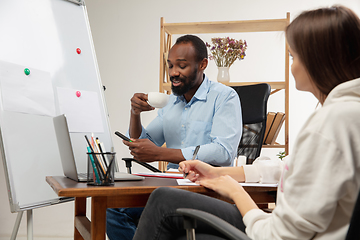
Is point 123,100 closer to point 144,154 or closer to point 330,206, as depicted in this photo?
point 144,154

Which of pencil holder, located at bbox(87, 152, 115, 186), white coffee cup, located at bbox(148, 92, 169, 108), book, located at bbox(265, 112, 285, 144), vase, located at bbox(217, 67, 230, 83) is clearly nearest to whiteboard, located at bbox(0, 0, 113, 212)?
white coffee cup, located at bbox(148, 92, 169, 108)

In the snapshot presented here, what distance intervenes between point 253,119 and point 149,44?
80.1 inches

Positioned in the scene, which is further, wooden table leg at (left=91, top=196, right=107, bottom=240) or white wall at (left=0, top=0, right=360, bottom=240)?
white wall at (left=0, top=0, right=360, bottom=240)

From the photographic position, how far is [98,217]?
884mm

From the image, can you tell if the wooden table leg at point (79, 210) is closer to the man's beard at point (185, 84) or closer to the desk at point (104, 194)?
the desk at point (104, 194)

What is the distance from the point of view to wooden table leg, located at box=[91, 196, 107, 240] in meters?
0.88

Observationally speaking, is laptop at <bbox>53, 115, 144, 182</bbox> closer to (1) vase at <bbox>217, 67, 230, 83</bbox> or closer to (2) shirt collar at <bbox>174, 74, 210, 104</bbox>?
(2) shirt collar at <bbox>174, 74, 210, 104</bbox>

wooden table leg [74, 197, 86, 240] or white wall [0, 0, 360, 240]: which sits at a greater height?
white wall [0, 0, 360, 240]

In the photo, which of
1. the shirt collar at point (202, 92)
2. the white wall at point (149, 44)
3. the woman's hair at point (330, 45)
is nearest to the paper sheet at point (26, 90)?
the shirt collar at point (202, 92)

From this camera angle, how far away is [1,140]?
149 cm

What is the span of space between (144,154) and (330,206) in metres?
0.90

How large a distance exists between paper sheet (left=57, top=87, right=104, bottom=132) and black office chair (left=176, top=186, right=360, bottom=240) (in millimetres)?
1115

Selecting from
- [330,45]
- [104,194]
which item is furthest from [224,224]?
[330,45]

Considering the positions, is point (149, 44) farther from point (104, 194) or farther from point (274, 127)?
point (104, 194)
